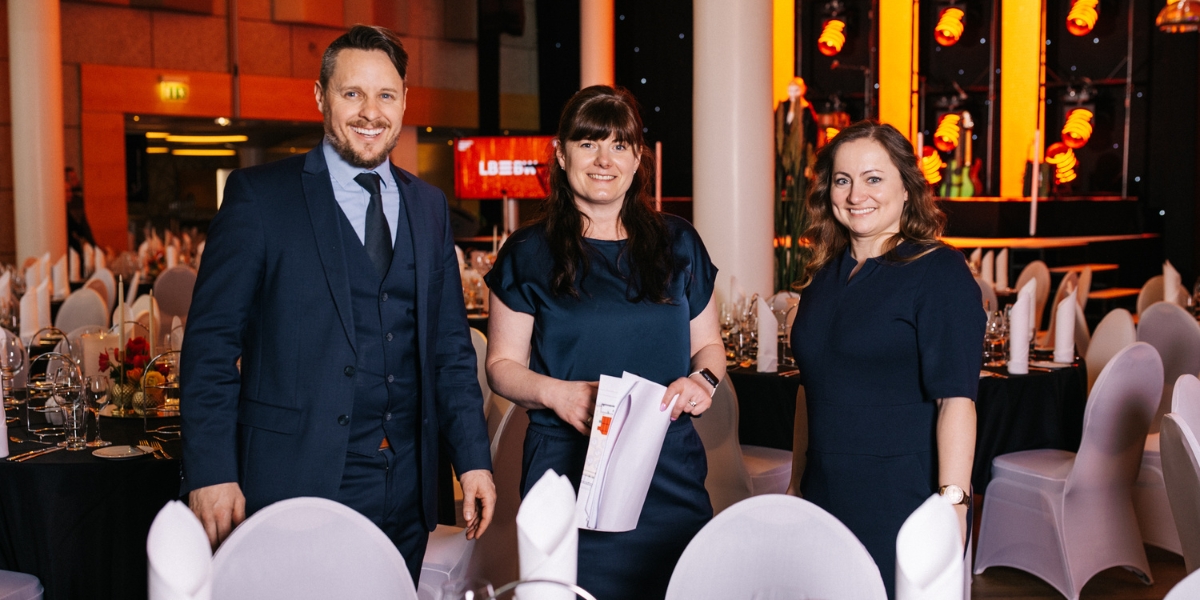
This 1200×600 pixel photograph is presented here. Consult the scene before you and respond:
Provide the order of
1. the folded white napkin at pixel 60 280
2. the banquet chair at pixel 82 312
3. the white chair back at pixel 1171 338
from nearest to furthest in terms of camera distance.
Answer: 1. the white chair back at pixel 1171 338
2. the banquet chair at pixel 82 312
3. the folded white napkin at pixel 60 280

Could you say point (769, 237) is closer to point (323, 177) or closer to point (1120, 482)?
point (1120, 482)

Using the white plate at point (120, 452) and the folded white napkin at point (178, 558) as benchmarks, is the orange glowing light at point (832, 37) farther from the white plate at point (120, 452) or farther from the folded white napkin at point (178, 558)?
the folded white napkin at point (178, 558)

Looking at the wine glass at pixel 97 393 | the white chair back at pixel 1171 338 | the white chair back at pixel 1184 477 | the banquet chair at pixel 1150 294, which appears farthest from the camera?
the banquet chair at pixel 1150 294

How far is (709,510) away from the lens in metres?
2.27

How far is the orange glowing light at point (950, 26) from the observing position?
13.1 meters

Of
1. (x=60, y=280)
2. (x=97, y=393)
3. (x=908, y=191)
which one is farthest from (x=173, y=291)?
(x=908, y=191)

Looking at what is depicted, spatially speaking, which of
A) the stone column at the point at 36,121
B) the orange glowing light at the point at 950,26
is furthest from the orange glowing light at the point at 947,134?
the stone column at the point at 36,121

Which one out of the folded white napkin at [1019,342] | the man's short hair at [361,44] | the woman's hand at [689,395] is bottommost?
the folded white napkin at [1019,342]

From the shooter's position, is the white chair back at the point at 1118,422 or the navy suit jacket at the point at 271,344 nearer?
the navy suit jacket at the point at 271,344

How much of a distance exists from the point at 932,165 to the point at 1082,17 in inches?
92.3

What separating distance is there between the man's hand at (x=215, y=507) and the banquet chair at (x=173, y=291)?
19.3 feet

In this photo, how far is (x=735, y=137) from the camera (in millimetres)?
5770

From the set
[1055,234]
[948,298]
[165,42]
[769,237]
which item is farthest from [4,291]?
[1055,234]

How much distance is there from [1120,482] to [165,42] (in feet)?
37.0
